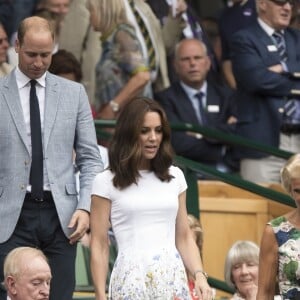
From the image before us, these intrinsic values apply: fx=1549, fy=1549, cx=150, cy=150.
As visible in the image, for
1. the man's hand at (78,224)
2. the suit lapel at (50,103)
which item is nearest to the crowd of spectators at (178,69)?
the suit lapel at (50,103)

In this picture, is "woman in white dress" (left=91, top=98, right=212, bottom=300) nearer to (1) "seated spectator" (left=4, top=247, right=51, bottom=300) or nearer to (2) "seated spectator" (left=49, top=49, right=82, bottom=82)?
(1) "seated spectator" (left=4, top=247, right=51, bottom=300)

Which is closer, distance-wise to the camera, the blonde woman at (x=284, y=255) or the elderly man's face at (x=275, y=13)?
the blonde woman at (x=284, y=255)

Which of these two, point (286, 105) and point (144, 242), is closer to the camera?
point (144, 242)

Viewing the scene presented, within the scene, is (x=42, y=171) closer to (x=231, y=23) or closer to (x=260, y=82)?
(x=260, y=82)

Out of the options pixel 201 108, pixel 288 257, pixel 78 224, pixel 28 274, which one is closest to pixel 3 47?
pixel 201 108

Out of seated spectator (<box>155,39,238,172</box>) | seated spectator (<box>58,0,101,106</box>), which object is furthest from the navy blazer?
seated spectator (<box>58,0,101,106</box>)

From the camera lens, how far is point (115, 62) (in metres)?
12.7

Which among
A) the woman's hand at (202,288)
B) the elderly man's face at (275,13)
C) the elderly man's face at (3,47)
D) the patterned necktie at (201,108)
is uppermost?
the elderly man's face at (275,13)

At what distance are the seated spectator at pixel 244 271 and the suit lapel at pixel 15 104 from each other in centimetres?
196

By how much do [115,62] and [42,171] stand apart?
424 cm

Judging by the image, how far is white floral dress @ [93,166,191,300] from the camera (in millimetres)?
8055

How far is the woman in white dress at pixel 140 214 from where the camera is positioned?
8062 mm

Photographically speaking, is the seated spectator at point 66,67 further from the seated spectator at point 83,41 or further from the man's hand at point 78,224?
the man's hand at point 78,224

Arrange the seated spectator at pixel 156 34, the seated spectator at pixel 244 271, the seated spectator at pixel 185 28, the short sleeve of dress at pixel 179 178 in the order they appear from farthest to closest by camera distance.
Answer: the seated spectator at pixel 185 28
the seated spectator at pixel 156 34
the seated spectator at pixel 244 271
the short sleeve of dress at pixel 179 178
